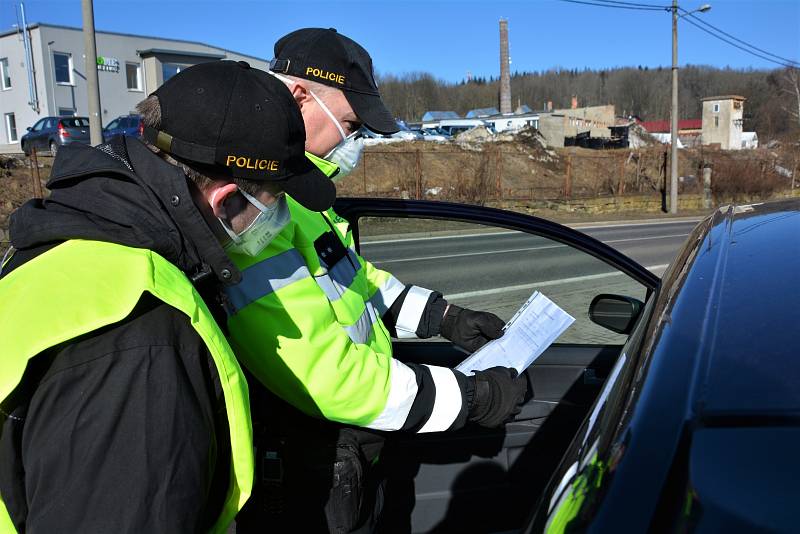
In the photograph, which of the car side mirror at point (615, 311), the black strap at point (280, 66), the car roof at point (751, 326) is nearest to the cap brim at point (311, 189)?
the black strap at point (280, 66)

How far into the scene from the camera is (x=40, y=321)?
961mm

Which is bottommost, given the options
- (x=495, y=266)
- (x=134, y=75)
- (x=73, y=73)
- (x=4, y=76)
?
(x=495, y=266)

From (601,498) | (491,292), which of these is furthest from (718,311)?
(491,292)

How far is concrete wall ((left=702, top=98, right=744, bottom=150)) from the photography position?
175 feet

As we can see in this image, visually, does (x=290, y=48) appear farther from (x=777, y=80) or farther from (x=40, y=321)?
(x=777, y=80)

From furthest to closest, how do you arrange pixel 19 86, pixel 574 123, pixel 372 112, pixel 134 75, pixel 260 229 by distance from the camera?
pixel 574 123 < pixel 134 75 < pixel 19 86 < pixel 372 112 < pixel 260 229

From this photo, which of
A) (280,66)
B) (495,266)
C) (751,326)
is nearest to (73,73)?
(495,266)

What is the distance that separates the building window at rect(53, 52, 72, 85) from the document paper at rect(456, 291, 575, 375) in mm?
41106

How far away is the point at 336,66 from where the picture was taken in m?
2.20

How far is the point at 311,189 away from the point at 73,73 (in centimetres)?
4164

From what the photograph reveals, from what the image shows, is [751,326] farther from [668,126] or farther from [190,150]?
[668,126]

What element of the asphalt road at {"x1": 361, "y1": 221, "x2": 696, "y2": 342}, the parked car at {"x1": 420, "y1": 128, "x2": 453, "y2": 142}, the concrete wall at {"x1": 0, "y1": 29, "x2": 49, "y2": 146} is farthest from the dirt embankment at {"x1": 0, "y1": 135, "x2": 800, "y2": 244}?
the concrete wall at {"x1": 0, "y1": 29, "x2": 49, "y2": 146}

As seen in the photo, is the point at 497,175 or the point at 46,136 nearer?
the point at 497,175

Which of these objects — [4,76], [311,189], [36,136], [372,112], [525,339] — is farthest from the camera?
[4,76]
